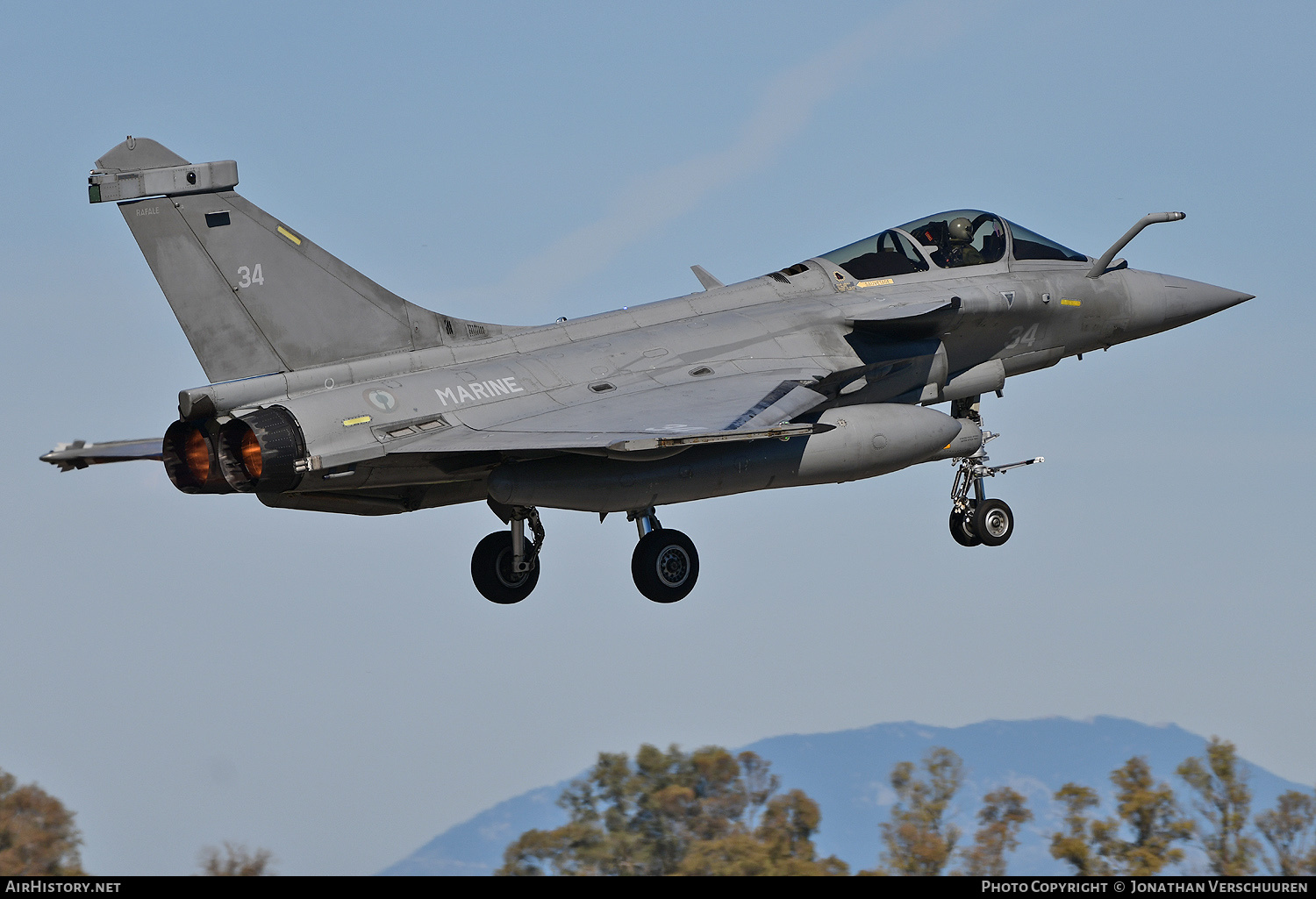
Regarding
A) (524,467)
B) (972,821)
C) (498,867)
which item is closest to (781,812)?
(972,821)

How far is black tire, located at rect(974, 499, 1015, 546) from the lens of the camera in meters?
16.0

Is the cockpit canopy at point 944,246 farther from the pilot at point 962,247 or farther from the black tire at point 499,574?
the black tire at point 499,574

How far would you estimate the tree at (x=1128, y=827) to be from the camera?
11031mm

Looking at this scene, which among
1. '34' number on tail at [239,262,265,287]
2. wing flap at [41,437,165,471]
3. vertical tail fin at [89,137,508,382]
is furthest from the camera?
'34' number on tail at [239,262,265,287]

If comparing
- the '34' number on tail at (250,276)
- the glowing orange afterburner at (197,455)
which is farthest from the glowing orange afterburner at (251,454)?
the '34' number on tail at (250,276)

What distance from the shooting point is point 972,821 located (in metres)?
11.2

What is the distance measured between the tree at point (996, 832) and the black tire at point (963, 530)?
209 inches

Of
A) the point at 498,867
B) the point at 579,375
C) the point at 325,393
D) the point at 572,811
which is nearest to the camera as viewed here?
the point at 498,867

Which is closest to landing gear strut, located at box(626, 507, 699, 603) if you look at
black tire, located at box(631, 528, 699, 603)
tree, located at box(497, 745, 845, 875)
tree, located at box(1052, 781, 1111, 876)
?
black tire, located at box(631, 528, 699, 603)

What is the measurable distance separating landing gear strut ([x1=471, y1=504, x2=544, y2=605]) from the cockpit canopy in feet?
14.6

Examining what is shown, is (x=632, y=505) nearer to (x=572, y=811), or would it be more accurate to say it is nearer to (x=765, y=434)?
(x=765, y=434)

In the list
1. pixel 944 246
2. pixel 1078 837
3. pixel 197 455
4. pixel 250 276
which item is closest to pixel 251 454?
pixel 197 455

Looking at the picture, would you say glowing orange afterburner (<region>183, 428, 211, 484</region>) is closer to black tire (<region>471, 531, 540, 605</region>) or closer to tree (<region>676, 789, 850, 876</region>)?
black tire (<region>471, 531, 540, 605</region>)
